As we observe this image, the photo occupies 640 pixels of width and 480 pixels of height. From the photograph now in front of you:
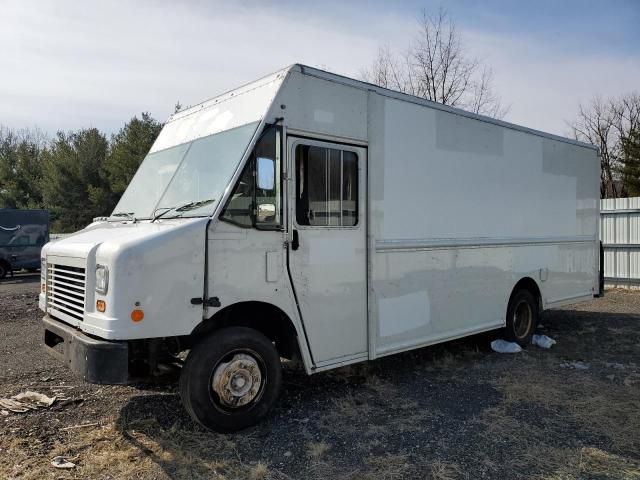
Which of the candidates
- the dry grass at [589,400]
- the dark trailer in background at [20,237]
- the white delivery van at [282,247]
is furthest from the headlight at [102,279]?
the dark trailer in background at [20,237]

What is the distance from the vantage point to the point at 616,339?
314 inches

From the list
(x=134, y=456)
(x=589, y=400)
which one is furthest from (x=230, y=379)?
(x=589, y=400)

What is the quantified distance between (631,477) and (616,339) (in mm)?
4900

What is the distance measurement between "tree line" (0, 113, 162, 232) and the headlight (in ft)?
82.1

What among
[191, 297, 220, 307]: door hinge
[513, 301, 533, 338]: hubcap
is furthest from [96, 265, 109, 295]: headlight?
[513, 301, 533, 338]: hubcap

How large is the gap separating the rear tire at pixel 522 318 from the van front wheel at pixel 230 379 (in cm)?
398

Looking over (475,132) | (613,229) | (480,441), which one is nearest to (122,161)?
(613,229)

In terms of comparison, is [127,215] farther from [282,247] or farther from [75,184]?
[75,184]

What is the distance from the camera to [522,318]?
296 inches

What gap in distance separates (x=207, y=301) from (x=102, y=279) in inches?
30.4

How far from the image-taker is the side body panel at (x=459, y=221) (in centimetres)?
543

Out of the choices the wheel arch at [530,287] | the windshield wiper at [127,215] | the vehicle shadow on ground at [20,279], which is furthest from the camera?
the vehicle shadow on ground at [20,279]

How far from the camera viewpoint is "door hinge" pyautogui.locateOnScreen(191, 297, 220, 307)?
13.3 ft

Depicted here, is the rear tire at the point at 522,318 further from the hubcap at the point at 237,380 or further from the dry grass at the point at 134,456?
the dry grass at the point at 134,456
